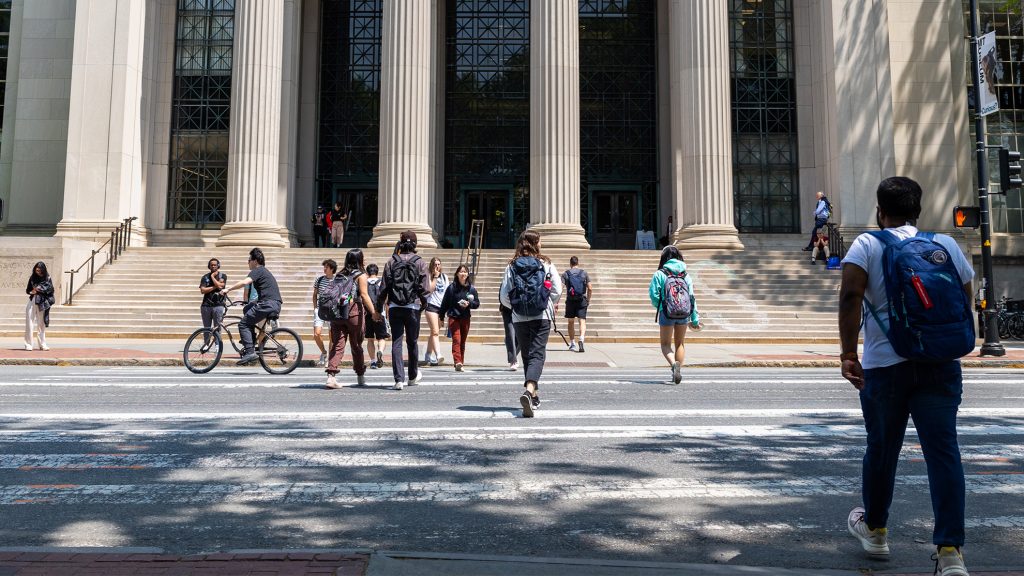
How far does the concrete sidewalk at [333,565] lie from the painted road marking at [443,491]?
106 cm

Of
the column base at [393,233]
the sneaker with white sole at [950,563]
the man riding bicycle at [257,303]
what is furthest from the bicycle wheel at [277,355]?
the column base at [393,233]

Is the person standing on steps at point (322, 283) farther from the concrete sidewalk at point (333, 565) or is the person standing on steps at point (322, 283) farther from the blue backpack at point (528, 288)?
the concrete sidewalk at point (333, 565)

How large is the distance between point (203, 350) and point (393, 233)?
11790 millimetres

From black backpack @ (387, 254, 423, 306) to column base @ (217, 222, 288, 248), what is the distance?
48.8 feet

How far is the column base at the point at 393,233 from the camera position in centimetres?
2303

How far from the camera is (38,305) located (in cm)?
1415

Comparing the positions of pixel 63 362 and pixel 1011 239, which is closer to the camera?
pixel 63 362

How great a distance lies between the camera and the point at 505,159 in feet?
103

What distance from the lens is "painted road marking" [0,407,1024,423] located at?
710cm

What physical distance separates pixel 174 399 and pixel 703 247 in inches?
700

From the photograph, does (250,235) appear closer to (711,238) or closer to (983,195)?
(711,238)

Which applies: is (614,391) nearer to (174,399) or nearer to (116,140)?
(174,399)

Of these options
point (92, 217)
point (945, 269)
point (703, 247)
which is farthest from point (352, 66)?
point (945, 269)

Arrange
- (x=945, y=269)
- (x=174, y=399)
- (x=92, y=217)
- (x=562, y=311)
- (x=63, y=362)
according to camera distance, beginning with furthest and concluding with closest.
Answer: (x=92, y=217), (x=562, y=311), (x=63, y=362), (x=174, y=399), (x=945, y=269)
